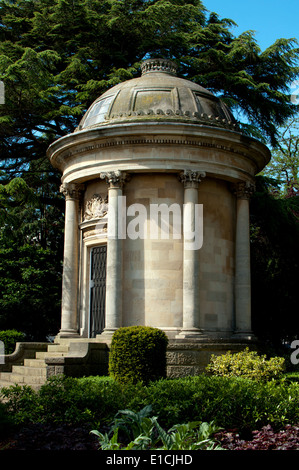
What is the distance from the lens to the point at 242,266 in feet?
63.0

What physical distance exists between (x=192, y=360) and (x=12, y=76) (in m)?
13.1

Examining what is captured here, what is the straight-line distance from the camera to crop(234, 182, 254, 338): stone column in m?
18.9

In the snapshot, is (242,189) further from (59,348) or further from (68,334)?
(59,348)

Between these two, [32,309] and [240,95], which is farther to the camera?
[240,95]

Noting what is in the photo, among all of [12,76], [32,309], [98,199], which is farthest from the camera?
[32,309]

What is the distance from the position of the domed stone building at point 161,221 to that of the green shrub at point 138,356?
2.46m

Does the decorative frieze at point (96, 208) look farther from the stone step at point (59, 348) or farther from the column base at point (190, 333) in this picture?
the column base at point (190, 333)

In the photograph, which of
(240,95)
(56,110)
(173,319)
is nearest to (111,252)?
(173,319)

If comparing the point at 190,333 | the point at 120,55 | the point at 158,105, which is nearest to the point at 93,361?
the point at 190,333

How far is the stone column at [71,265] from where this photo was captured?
754 inches

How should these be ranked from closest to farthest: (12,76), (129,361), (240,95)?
(129,361) → (12,76) → (240,95)

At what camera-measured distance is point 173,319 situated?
17.5 meters

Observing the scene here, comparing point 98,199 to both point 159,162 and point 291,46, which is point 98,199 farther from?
point 291,46

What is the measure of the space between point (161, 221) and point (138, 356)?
5.49 meters
